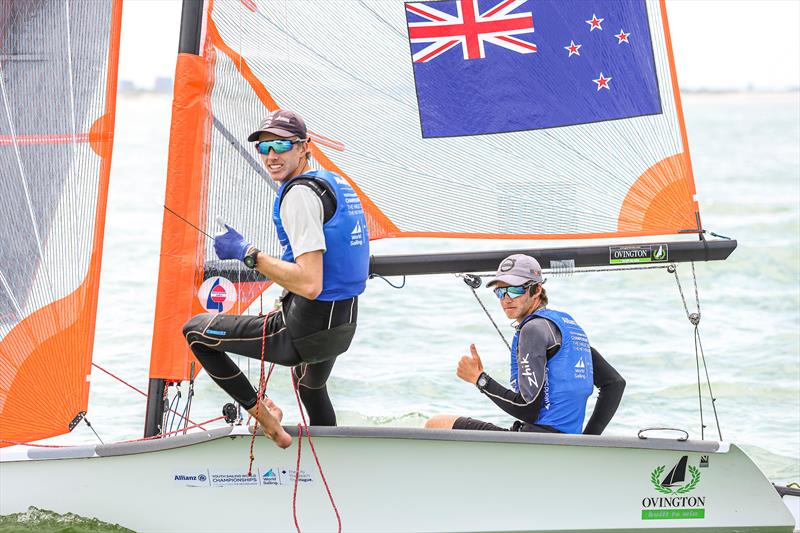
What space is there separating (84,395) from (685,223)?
2.64 meters

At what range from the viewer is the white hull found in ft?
14.3

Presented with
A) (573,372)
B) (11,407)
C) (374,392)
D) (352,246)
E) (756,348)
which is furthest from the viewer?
(756,348)

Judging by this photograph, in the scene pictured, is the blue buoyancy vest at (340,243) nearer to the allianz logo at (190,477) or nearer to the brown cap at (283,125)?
the brown cap at (283,125)

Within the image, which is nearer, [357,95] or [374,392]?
[357,95]

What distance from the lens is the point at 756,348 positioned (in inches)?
387

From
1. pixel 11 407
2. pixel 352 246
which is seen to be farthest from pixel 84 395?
pixel 352 246

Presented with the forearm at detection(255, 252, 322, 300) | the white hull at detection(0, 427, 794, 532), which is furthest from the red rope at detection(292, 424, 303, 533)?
the forearm at detection(255, 252, 322, 300)

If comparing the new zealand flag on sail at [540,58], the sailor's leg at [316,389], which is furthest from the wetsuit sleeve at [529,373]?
the new zealand flag on sail at [540,58]

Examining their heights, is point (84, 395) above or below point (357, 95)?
below

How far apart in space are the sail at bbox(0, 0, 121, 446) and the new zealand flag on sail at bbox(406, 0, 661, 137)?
4.71 ft

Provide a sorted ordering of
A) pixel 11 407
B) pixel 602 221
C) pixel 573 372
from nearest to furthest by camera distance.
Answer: pixel 573 372
pixel 11 407
pixel 602 221

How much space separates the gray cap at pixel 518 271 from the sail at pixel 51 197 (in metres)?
1.70

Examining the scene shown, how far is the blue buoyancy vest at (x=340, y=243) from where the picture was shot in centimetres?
408

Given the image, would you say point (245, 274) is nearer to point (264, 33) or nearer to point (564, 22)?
point (264, 33)
